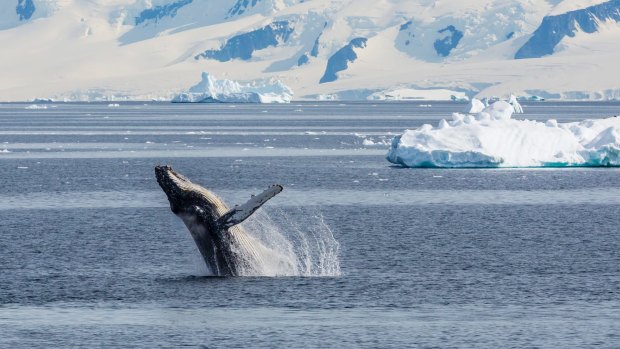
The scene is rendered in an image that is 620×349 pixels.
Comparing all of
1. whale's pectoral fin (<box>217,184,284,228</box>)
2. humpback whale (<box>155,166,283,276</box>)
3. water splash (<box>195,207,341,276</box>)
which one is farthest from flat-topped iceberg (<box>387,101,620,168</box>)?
whale's pectoral fin (<box>217,184,284,228</box>)

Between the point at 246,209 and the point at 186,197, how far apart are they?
1.80 meters

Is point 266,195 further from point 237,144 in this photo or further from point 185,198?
point 237,144

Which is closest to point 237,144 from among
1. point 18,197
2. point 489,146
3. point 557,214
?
point 489,146

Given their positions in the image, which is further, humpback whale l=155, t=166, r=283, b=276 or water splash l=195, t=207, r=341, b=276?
water splash l=195, t=207, r=341, b=276

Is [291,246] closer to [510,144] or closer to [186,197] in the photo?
[186,197]

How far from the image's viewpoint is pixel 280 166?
94438mm

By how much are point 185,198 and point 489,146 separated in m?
50.2

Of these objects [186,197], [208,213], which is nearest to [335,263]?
[208,213]

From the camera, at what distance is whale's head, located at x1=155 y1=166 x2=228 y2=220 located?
35781 millimetres

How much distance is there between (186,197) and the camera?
118 feet

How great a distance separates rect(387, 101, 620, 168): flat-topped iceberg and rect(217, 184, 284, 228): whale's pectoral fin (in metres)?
48.5

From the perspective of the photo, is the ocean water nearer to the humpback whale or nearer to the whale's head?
the humpback whale

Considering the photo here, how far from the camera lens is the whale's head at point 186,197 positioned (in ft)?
117

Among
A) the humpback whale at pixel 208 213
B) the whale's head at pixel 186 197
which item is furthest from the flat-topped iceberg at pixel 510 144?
the whale's head at pixel 186 197
